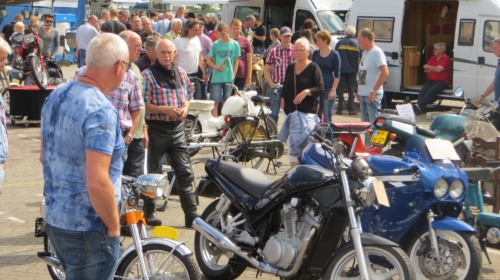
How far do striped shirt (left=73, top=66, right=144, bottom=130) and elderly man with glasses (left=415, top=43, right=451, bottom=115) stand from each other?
32.5 ft

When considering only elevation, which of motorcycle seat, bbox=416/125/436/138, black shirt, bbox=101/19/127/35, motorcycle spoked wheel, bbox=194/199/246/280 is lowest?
motorcycle spoked wheel, bbox=194/199/246/280

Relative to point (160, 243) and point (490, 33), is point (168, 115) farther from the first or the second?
point (490, 33)

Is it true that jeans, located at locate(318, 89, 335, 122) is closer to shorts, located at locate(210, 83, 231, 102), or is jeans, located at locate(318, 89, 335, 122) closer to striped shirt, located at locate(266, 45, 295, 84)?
striped shirt, located at locate(266, 45, 295, 84)

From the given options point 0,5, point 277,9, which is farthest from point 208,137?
point 0,5

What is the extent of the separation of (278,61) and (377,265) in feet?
24.5

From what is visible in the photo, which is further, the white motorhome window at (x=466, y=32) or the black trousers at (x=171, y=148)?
the white motorhome window at (x=466, y=32)

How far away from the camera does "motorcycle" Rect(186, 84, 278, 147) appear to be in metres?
10.9

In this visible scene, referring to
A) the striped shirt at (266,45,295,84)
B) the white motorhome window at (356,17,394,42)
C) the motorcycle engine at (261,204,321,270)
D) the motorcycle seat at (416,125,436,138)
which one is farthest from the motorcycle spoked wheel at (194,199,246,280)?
the white motorhome window at (356,17,394,42)

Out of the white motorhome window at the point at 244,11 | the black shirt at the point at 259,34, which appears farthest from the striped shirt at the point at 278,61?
the white motorhome window at the point at 244,11

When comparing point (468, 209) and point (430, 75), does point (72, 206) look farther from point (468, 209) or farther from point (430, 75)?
point (430, 75)

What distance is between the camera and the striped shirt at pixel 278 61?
11.9m

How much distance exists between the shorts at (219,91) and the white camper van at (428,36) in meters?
4.93

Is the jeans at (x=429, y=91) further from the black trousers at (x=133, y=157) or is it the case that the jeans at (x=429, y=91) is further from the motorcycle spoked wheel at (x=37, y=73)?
the black trousers at (x=133, y=157)

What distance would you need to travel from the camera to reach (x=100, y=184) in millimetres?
3344
